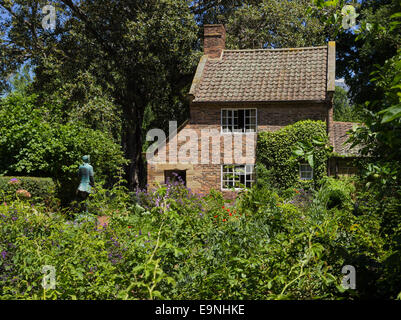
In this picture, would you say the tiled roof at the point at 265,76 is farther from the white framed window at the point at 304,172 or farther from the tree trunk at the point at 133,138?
the tree trunk at the point at 133,138

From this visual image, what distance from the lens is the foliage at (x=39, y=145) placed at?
15953 millimetres

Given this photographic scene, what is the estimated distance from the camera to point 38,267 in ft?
12.7

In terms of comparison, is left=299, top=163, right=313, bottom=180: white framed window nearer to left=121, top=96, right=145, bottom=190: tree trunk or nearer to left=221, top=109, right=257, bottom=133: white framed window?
left=221, top=109, right=257, bottom=133: white framed window

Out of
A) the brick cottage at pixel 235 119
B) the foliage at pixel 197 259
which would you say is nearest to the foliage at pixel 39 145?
the brick cottage at pixel 235 119

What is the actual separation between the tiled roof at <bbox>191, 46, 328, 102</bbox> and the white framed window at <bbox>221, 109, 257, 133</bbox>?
0.73 meters

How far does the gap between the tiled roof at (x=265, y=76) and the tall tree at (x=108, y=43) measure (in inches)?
89.0

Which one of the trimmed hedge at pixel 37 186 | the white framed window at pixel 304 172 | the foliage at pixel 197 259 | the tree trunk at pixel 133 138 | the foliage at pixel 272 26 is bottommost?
the foliage at pixel 197 259

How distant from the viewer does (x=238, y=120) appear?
20.3m

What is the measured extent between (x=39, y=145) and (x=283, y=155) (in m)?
10.0

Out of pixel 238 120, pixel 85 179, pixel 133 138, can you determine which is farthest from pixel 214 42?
pixel 85 179

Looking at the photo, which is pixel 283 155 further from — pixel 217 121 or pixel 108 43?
pixel 108 43

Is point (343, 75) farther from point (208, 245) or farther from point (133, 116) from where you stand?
point (208, 245)

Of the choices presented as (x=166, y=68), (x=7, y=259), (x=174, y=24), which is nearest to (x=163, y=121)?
(x=166, y=68)

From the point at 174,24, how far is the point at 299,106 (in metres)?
7.34
